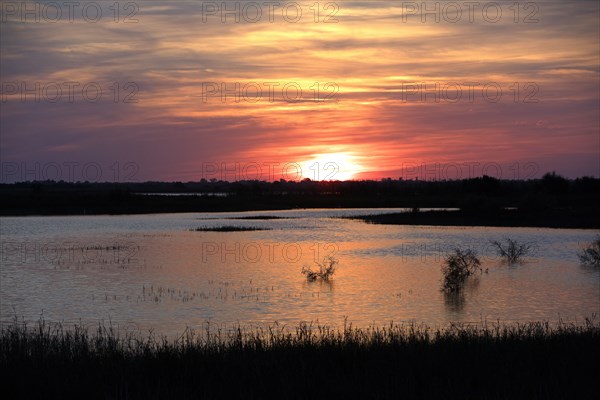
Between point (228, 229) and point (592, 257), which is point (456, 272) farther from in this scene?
point (228, 229)

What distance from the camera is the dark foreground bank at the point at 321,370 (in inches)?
350

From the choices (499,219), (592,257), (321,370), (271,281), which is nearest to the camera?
(321,370)

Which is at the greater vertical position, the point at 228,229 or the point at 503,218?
the point at 503,218

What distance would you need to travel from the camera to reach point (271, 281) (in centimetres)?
2692

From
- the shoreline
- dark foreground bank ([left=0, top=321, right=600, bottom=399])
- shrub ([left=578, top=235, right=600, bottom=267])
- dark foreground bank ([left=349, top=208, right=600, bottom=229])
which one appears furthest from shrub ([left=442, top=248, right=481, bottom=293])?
dark foreground bank ([left=349, top=208, right=600, bottom=229])

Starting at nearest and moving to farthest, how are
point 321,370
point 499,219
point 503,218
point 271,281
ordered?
1. point 321,370
2. point 271,281
3. point 499,219
4. point 503,218

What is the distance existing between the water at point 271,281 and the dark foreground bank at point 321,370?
636 cm

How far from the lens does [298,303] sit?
2183 cm

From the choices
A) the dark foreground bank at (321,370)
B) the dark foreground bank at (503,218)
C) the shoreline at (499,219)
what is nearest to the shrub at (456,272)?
the dark foreground bank at (321,370)

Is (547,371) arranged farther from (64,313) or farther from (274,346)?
(64,313)

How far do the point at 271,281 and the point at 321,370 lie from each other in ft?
55.6

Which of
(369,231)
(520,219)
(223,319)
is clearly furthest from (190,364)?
(520,219)

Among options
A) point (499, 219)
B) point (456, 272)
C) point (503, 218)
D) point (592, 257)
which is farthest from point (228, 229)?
point (456, 272)

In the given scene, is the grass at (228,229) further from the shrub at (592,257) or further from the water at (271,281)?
the shrub at (592,257)
